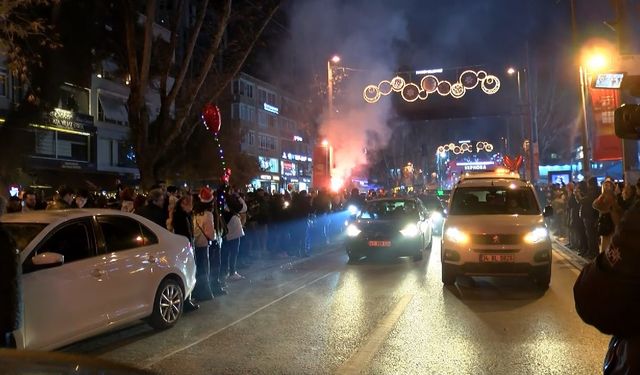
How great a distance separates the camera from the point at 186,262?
7.66 m

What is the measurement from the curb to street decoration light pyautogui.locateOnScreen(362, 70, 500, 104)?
5573mm

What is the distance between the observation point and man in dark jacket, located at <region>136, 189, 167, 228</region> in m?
8.47

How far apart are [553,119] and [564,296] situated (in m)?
35.8

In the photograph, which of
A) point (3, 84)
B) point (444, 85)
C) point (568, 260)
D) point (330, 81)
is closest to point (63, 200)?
point (568, 260)

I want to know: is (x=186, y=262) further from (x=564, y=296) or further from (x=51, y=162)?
(x=51, y=162)

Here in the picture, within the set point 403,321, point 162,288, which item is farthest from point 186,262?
point 403,321

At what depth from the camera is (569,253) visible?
1495 cm

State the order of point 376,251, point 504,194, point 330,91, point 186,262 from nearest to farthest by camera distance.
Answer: point 186,262 → point 504,194 → point 376,251 → point 330,91

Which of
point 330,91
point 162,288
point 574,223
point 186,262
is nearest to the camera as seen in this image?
point 162,288

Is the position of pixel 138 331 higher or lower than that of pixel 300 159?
lower

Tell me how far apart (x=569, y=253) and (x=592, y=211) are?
2.44 meters

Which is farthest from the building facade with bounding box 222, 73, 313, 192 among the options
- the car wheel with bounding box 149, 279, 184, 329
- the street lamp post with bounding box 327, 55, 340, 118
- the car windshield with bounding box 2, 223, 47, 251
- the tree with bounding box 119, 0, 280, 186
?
the car windshield with bounding box 2, 223, 47, 251

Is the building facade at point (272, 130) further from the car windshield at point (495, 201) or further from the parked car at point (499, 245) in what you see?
the parked car at point (499, 245)

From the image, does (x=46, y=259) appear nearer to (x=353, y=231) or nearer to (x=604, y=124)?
(x=353, y=231)
